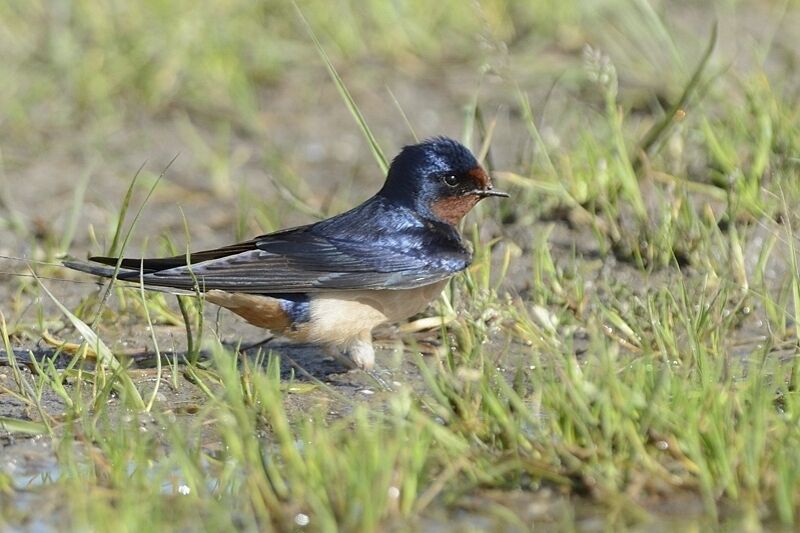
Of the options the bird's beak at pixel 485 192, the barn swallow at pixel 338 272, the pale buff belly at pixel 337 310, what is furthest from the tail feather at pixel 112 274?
the bird's beak at pixel 485 192

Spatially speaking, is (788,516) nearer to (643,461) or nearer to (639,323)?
(643,461)

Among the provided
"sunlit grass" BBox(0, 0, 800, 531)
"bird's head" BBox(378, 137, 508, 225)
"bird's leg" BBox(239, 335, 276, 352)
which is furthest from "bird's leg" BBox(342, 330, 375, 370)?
"bird's head" BBox(378, 137, 508, 225)

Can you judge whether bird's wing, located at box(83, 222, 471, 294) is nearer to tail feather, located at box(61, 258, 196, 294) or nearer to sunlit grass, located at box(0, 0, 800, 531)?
tail feather, located at box(61, 258, 196, 294)

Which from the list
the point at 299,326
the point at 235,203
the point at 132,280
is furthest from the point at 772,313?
the point at 235,203

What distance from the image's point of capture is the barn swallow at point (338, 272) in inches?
162

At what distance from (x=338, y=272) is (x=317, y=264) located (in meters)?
0.06

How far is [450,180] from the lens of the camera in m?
4.49

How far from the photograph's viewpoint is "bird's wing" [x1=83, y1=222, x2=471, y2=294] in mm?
4109

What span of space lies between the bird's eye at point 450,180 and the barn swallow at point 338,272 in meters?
0.02

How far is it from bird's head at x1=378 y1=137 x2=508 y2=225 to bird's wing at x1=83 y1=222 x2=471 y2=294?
0.63 feet

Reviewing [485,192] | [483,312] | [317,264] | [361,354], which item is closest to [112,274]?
[317,264]

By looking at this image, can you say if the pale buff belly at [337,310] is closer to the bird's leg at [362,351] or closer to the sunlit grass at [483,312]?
the bird's leg at [362,351]

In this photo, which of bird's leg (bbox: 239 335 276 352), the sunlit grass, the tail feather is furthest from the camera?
bird's leg (bbox: 239 335 276 352)

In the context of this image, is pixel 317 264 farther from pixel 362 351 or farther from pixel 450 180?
pixel 450 180
